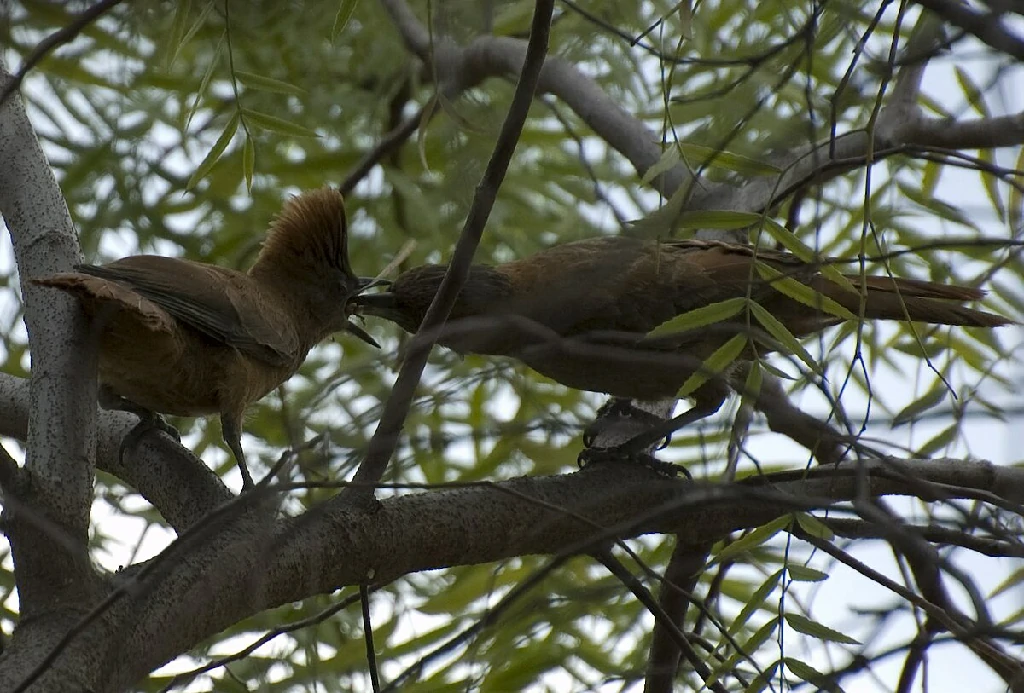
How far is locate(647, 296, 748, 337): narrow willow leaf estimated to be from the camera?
95.3 inches

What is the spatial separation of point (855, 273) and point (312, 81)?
106 inches

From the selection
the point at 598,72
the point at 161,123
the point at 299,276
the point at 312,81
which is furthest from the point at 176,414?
the point at 598,72

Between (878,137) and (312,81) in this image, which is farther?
(312,81)

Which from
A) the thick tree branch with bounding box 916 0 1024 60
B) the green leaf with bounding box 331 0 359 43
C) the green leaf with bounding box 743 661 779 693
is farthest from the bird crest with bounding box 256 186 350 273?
the thick tree branch with bounding box 916 0 1024 60

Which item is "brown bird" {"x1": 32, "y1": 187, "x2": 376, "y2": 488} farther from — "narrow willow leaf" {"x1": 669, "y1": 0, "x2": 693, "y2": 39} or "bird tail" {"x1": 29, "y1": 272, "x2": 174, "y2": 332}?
"narrow willow leaf" {"x1": 669, "y1": 0, "x2": 693, "y2": 39}

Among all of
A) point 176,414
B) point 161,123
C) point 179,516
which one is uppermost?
point 161,123

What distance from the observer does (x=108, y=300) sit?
283 cm

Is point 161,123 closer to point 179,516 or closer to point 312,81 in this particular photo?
point 312,81

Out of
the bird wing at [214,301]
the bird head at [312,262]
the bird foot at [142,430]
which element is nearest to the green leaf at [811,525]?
the bird foot at [142,430]

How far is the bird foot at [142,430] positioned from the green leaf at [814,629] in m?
1.81

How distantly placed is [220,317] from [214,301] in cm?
6

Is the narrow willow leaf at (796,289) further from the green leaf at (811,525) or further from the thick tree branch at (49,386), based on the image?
the thick tree branch at (49,386)

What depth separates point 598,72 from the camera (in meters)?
4.84

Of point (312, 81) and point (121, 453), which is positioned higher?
point (312, 81)
